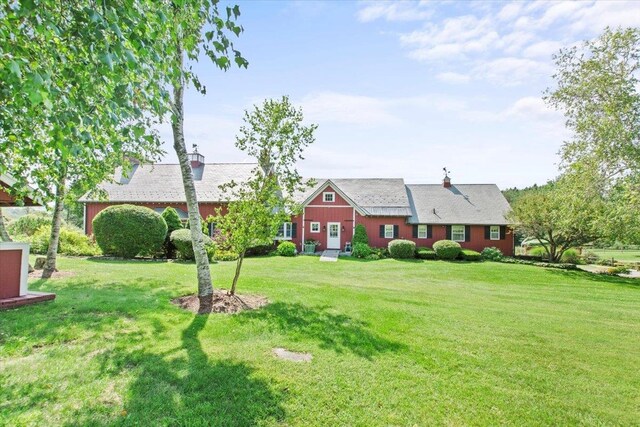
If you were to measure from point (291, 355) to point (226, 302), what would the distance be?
3112 mm

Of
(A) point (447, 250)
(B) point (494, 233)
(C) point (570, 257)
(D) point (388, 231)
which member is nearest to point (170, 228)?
(D) point (388, 231)

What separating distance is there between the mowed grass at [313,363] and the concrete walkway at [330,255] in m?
11.9

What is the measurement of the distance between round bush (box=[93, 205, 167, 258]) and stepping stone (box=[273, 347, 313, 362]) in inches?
546

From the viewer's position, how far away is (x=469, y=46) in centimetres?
836

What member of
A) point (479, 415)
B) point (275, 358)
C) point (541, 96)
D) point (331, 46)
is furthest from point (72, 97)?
point (541, 96)

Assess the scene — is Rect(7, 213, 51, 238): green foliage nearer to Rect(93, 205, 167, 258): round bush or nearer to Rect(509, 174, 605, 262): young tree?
Rect(93, 205, 167, 258): round bush

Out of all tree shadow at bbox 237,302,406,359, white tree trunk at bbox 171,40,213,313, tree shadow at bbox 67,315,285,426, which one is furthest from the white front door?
tree shadow at bbox 67,315,285,426

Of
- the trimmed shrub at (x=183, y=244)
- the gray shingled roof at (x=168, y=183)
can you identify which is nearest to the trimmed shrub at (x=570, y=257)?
the gray shingled roof at (x=168, y=183)

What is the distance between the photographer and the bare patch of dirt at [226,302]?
23.8ft

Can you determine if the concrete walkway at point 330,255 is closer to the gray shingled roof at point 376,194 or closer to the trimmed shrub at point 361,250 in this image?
the trimmed shrub at point 361,250

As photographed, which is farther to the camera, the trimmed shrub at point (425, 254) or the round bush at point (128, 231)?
the trimmed shrub at point (425, 254)

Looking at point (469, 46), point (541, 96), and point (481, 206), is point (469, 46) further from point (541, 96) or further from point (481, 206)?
point (481, 206)

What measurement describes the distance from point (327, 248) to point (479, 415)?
21992 mm

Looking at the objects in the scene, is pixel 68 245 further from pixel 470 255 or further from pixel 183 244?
pixel 470 255
